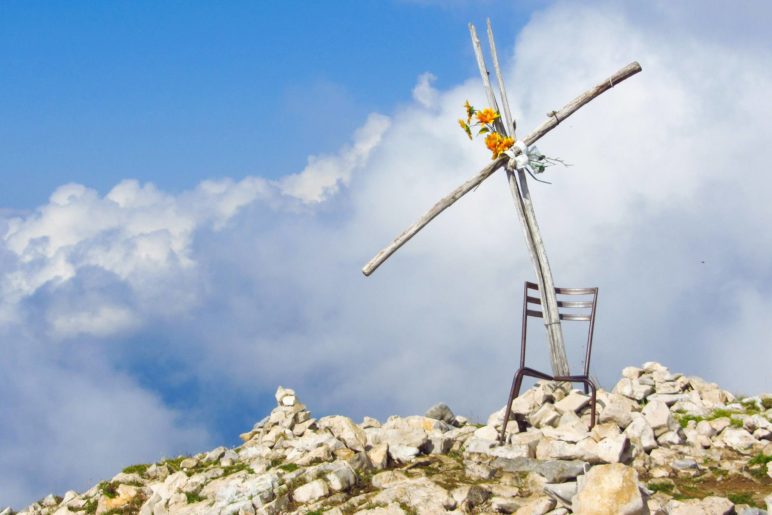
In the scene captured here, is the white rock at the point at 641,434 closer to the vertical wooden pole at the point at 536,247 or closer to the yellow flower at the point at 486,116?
the vertical wooden pole at the point at 536,247

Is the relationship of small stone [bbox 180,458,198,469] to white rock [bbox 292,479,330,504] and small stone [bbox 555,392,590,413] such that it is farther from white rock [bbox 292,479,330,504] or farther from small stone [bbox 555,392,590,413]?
small stone [bbox 555,392,590,413]

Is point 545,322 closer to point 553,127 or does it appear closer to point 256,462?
point 553,127

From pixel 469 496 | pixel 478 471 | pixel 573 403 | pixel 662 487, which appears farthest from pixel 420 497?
pixel 573 403

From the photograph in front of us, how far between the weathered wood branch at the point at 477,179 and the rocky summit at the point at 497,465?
263 cm

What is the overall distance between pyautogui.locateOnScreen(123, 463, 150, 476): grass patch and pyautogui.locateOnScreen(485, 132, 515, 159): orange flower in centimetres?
713

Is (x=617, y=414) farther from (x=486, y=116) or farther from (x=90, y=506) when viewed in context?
(x=90, y=506)

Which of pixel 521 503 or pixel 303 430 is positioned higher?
pixel 303 430

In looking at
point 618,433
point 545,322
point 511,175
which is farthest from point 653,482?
point 511,175

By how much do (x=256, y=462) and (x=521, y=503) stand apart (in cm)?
389

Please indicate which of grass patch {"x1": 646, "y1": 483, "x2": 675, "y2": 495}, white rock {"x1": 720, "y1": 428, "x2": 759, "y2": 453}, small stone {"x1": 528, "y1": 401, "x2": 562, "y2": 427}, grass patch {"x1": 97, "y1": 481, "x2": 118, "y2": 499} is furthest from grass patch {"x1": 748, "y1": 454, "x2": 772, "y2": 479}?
grass patch {"x1": 97, "y1": 481, "x2": 118, "y2": 499}

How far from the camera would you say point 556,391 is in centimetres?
1288

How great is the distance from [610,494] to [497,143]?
23.6ft

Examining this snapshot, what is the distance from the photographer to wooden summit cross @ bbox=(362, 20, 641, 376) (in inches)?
536

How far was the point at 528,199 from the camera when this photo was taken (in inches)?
543
